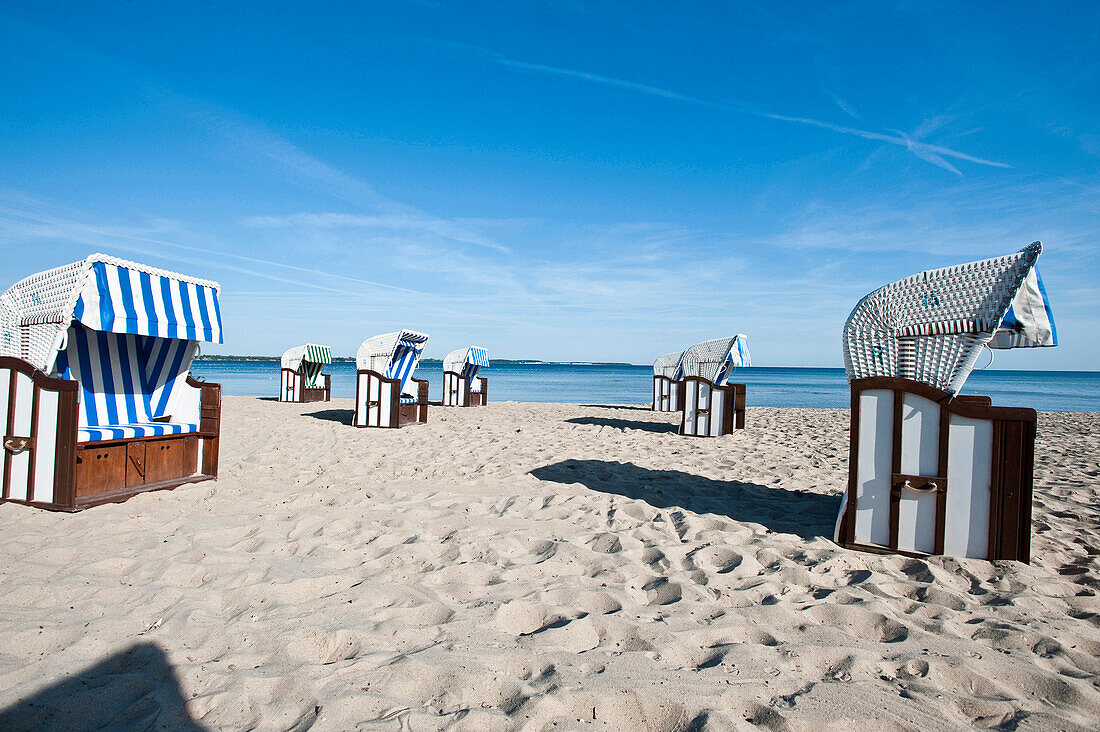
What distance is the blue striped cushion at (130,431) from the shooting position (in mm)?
4652

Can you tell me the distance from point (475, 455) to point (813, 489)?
3860 millimetres

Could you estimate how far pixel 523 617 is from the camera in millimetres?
2779

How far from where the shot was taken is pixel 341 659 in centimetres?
238

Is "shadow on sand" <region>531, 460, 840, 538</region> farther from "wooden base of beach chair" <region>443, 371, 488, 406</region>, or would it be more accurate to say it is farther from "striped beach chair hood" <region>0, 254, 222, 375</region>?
"wooden base of beach chair" <region>443, 371, 488, 406</region>

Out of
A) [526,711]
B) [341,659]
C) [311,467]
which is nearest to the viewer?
[526,711]

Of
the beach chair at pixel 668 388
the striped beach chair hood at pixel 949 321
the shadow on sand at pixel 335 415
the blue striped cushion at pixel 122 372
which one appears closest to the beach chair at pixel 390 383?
the shadow on sand at pixel 335 415

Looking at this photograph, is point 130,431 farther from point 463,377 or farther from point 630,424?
point 463,377

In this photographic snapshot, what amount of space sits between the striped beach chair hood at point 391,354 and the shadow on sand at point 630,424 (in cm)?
370

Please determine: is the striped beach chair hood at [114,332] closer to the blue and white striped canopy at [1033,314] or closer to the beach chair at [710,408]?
the blue and white striped canopy at [1033,314]

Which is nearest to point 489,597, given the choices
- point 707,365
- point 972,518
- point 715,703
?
point 715,703

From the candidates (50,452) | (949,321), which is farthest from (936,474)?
(50,452)

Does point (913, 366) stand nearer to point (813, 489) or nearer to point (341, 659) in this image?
point (813, 489)

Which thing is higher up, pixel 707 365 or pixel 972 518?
pixel 707 365

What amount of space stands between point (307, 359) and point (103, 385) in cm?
1188
